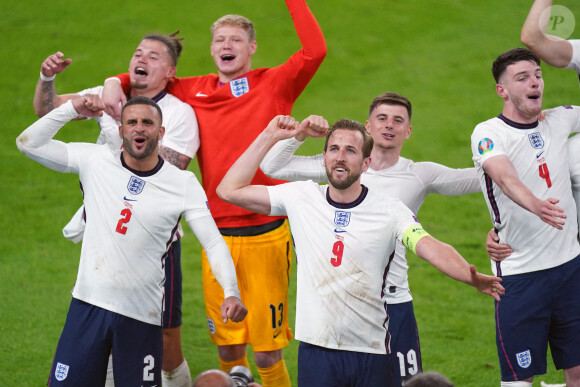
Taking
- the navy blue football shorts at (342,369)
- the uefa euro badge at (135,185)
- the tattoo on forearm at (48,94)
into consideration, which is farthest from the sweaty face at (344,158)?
the tattoo on forearm at (48,94)

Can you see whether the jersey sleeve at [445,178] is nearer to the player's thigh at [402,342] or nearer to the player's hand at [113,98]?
the player's thigh at [402,342]

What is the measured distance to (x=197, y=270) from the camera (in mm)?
10867

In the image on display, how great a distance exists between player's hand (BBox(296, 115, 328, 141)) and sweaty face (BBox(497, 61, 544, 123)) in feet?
4.60

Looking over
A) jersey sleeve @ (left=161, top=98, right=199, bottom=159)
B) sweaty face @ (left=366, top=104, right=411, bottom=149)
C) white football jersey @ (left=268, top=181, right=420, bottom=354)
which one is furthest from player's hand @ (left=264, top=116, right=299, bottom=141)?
jersey sleeve @ (left=161, top=98, right=199, bottom=159)

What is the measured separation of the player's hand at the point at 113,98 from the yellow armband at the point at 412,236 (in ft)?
8.31

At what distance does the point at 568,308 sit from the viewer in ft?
18.9

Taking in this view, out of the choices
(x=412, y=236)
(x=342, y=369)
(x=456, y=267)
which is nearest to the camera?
(x=456, y=267)

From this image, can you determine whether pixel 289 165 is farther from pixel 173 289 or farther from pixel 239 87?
pixel 173 289

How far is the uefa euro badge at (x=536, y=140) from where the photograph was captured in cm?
576

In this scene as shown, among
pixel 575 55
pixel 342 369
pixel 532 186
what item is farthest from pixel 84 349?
pixel 575 55

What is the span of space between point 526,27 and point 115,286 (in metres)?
3.25

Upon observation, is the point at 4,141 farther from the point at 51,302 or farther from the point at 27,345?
the point at 27,345

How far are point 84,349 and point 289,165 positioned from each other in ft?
6.03

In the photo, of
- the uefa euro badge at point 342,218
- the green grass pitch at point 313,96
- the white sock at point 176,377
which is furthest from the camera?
the green grass pitch at point 313,96
